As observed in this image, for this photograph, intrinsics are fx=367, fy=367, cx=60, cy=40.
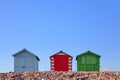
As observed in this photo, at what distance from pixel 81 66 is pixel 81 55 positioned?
1045mm

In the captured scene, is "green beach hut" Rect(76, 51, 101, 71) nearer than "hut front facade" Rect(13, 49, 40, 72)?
Yes

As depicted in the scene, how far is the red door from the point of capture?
35122 mm

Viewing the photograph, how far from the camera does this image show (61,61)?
1390 inches

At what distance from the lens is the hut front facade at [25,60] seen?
35188 millimetres

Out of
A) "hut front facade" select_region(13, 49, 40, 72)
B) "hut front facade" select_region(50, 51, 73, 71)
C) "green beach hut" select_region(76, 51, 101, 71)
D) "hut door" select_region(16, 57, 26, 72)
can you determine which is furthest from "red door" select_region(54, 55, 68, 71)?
"hut door" select_region(16, 57, 26, 72)

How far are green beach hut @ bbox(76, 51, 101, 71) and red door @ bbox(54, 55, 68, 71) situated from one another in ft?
4.10

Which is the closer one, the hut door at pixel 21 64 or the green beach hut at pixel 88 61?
the green beach hut at pixel 88 61

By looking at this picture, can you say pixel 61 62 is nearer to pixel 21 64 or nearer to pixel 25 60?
pixel 25 60

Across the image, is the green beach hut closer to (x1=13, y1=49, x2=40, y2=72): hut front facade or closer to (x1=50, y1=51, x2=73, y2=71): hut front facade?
(x1=50, y1=51, x2=73, y2=71): hut front facade

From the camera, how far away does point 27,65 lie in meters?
35.5

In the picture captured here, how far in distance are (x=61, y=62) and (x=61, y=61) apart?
4.6 inches

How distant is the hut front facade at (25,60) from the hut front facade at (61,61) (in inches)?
61.7

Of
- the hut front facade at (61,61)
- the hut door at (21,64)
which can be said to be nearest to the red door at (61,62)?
the hut front facade at (61,61)

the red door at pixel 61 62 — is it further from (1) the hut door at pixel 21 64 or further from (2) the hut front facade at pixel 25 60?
(1) the hut door at pixel 21 64
